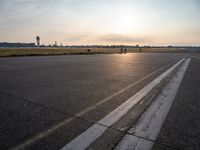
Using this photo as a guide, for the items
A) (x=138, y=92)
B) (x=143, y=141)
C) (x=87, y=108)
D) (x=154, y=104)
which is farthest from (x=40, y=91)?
(x=143, y=141)

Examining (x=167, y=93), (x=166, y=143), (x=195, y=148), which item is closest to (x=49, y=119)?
(x=166, y=143)

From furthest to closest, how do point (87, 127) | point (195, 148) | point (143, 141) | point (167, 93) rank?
point (167, 93) < point (87, 127) < point (143, 141) < point (195, 148)

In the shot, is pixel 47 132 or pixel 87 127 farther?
pixel 87 127

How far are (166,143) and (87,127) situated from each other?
1.26 metres

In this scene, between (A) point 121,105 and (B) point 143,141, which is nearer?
(B) point 143,141

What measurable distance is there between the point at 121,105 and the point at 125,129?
1241 mm

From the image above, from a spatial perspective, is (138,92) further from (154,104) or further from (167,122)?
(167,122)

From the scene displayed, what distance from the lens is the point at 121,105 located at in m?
4.04

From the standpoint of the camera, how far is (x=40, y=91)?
5.31 metres

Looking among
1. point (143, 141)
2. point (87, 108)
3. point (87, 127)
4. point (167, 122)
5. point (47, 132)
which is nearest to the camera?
point (143, 141)

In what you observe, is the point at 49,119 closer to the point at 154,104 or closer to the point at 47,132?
the point at 47,132

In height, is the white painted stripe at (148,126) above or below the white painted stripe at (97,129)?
below

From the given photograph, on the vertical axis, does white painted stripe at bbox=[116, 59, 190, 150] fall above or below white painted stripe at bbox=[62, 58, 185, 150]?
below

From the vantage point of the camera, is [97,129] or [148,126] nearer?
[97,129]
